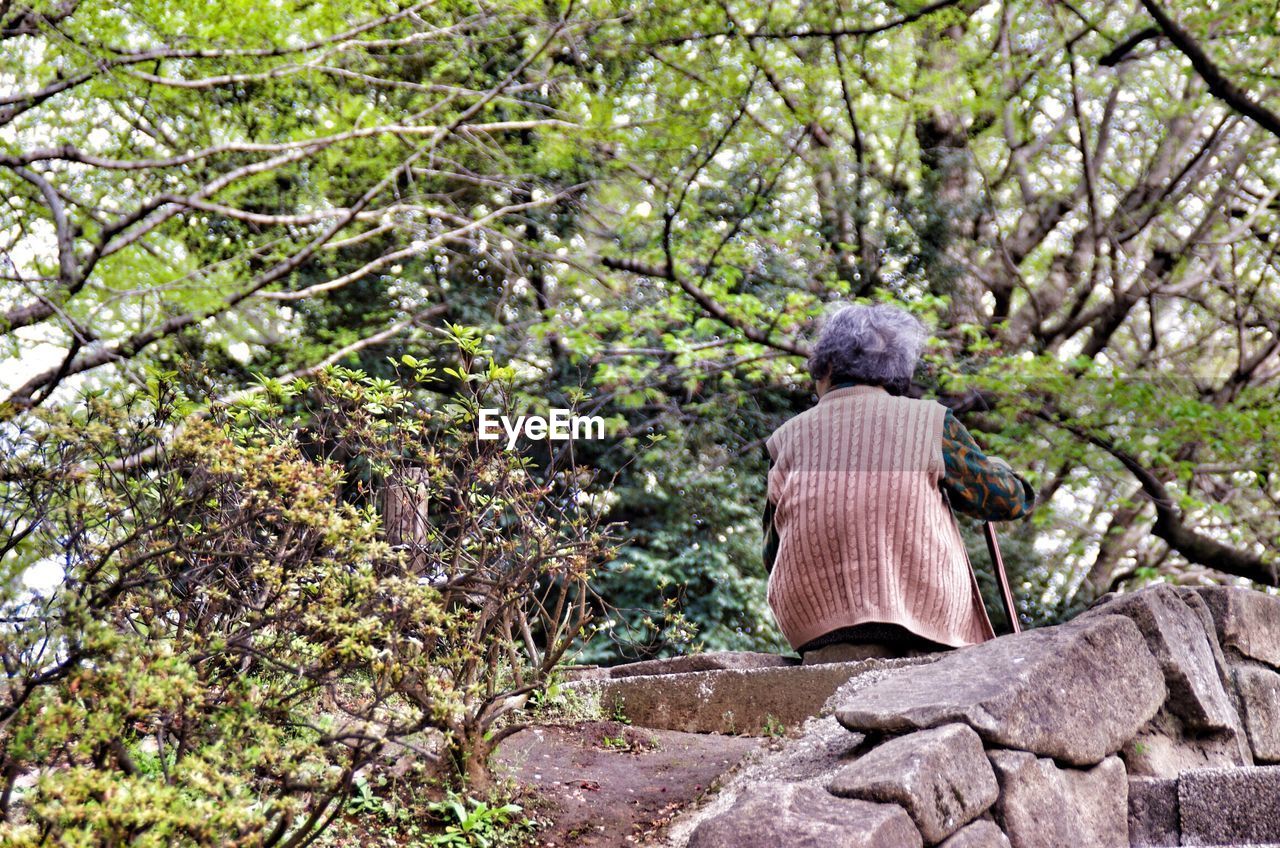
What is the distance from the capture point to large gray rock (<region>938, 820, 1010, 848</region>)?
231 centimetres

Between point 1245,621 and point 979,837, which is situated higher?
point 1245,621

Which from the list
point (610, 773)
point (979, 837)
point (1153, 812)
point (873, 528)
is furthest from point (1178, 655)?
point (610, 773)

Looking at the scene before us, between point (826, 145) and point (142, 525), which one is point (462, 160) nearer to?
point (826, 145)

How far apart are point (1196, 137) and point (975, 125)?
6.91 feet

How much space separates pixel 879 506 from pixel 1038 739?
1223 mm

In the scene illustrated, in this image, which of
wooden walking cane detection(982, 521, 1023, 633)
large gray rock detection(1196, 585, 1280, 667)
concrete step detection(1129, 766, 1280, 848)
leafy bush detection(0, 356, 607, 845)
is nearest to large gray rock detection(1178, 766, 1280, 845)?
concrete step detection(1129, 766, 1280, 848)

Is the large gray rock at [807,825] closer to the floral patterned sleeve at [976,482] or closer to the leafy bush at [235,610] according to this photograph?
the leafy bush at [235,610]

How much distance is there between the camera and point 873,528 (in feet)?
12.2

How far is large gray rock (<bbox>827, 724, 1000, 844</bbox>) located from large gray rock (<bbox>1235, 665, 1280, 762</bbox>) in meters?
1.49

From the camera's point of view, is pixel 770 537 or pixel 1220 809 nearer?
pixel 1220 809

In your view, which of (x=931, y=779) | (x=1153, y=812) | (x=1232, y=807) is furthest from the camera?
(x=1153, y=812)

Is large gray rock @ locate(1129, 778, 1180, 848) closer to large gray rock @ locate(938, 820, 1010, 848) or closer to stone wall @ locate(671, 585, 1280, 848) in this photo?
stone wall @ locate(671, 585, 1280, 848)

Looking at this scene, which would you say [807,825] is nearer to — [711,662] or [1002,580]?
[1002,580]

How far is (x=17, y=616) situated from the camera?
7.52ft
